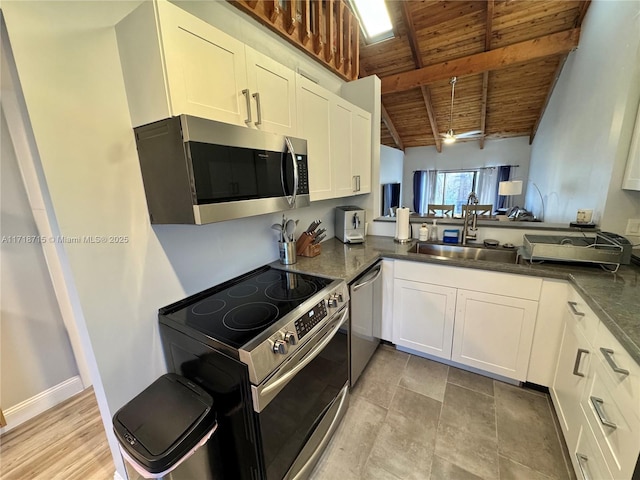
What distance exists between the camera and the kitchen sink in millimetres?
2076

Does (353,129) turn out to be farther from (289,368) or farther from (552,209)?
(552,209)

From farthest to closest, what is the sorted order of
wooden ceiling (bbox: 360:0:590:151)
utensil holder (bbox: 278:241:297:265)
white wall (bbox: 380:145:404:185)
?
1. white wall (bbox: 380:145:404:185)
2. wooden ceiling (bbox: 360:0:590:151)
3. utensil holder (bbox: 278:241:297:265)

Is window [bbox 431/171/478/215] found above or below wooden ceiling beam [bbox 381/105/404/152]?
below

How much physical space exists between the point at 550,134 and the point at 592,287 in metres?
4.89

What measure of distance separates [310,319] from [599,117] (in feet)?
10.1

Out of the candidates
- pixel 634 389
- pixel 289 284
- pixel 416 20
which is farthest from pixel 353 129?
pixel 416 20

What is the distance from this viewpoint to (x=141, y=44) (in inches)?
39.3

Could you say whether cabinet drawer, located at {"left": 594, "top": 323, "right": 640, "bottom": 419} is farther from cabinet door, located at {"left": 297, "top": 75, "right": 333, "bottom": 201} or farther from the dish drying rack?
cabinet door, located at {"left": 297, "top": 75, "right": 333, "bottom": 201}

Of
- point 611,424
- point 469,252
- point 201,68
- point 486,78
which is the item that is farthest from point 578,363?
point 486,78

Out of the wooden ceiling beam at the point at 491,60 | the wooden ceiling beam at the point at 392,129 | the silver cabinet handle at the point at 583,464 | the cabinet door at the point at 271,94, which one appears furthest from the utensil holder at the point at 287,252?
the wooden ceiling beam at the point at 392,129

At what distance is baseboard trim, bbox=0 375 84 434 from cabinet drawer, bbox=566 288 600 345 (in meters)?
3.23

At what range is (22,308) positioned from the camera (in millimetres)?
1667

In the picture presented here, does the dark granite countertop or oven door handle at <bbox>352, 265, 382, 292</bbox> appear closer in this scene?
the dark granite countertop

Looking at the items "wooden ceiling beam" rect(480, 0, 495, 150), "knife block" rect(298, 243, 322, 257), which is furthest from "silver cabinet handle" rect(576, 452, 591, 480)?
"wooden ceiling beam" rect(480, 0, 495, 150)
